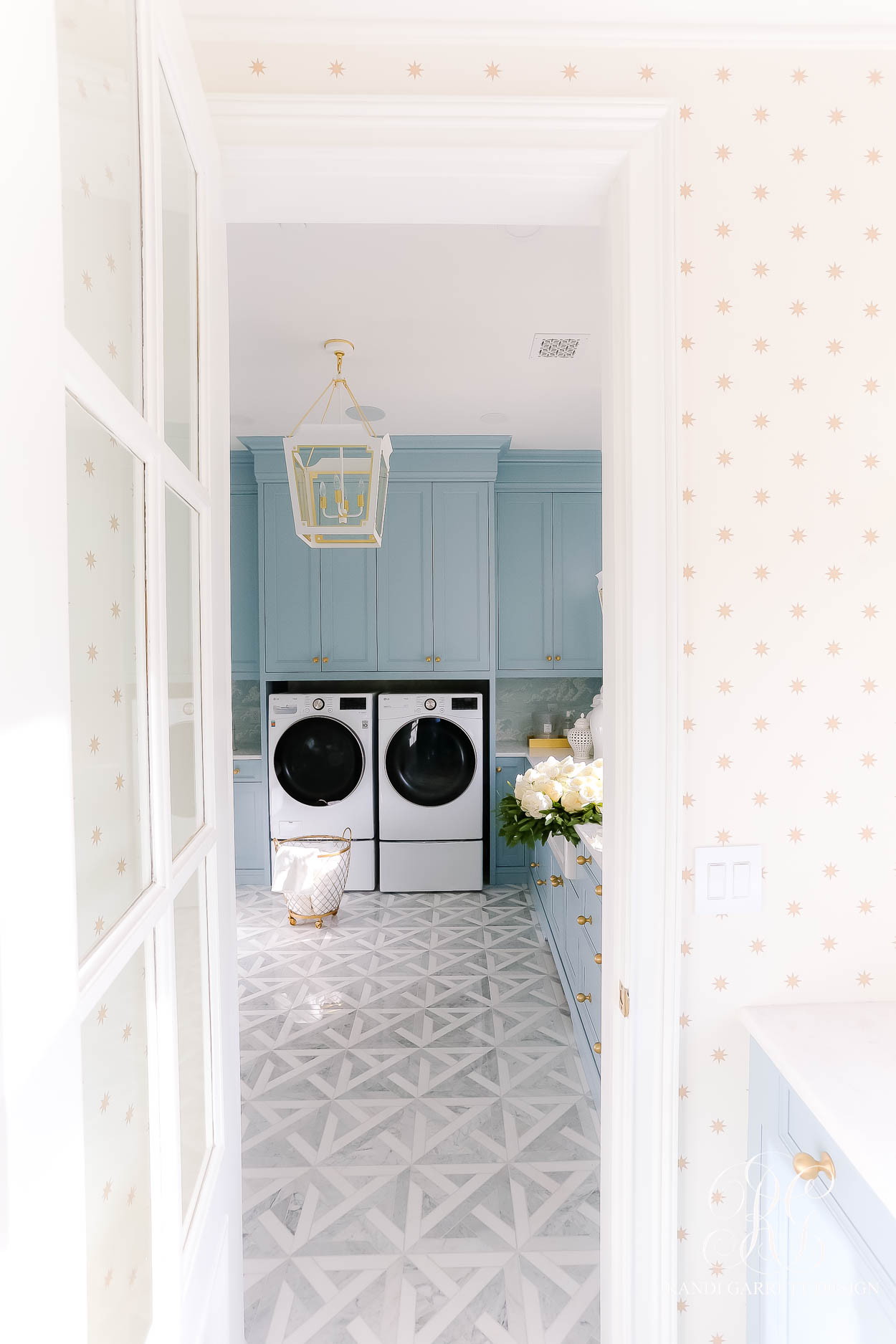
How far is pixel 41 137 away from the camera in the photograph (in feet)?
1.45

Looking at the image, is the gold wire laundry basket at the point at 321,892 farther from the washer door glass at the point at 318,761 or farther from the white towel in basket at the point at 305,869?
the washer door glass at the point at 318,761

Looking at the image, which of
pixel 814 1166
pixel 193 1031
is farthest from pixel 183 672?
pixel 814 1166

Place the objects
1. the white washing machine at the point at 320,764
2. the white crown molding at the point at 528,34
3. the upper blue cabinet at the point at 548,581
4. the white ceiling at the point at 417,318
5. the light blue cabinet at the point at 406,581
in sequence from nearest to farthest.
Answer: the white crown molding at the point at 528,34 → the white ceiling at the point at 417,318 → the white washing machine at the point at 320,764 → the light blue cabinet at the point at 406,581 → the upper blue cabinet at the point at 548,581

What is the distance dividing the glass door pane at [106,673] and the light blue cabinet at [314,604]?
3583 millimetres

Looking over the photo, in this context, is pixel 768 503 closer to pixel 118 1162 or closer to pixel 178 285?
pixel 178 285

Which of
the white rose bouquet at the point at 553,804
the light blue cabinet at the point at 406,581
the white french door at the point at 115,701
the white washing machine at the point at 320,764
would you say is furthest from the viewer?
the light blue cabinet at the point at 406,581

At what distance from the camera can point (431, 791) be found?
422 centimetres

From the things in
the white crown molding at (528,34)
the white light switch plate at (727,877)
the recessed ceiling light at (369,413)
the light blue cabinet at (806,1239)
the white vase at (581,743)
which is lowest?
the light blue cabinet at (806,1239)

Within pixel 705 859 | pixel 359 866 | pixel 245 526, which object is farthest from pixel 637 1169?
pixel 245 526

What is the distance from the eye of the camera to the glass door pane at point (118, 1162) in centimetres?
64

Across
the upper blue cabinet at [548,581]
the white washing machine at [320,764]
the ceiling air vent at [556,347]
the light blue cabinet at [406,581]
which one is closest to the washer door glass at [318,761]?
the white washing machine at [320,764]

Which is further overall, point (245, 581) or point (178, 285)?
point (245, 581)

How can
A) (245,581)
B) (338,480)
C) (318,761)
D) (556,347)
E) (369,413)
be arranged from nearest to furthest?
(338,480) < (556,347) < (369,413) < (318,761) < (245,581)

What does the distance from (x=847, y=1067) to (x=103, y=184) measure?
1.34 m
